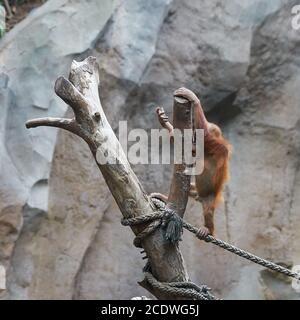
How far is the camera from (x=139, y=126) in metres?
5.75

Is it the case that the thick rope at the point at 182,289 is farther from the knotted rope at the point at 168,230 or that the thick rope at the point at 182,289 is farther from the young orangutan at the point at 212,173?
the young orangutan at the point at 212,173

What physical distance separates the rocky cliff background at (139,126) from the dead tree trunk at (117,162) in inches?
66.2

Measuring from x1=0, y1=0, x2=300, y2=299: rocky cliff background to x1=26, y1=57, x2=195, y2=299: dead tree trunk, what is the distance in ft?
5.52

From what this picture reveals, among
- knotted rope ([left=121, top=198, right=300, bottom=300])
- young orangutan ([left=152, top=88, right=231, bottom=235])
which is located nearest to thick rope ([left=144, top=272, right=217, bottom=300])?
knotted rope ([left=121, top=198, right=300, bottom=300])

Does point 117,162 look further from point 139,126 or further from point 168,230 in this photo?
point 139,126

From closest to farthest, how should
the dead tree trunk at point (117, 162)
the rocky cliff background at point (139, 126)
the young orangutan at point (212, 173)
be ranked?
the dead tree trunk at point (117, 162) < the young orangutan at point (212, 173) < the rocky cliff background at point (139, 126)

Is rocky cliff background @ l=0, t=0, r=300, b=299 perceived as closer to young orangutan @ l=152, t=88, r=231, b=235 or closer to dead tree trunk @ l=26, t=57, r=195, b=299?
young orangutan @ l=152, t=88, r=231, b=235

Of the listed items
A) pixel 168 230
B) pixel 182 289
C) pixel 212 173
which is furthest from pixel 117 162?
pixel 212 173

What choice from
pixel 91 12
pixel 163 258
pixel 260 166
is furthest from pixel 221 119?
pixel 163 258

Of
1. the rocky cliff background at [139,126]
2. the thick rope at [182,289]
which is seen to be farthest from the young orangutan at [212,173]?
the rocky cliff background at [139,126]

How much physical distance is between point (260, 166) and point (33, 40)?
2.07 m

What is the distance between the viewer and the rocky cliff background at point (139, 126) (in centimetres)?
512

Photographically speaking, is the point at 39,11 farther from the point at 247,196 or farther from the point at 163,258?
the point at 163,258
